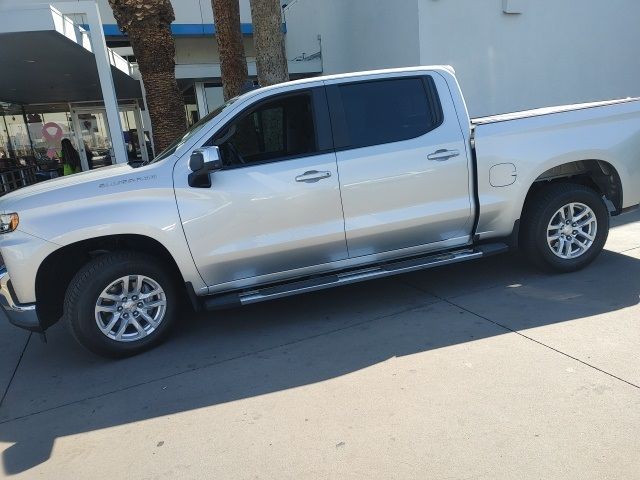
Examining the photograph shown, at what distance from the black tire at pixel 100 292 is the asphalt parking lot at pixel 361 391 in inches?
6.8

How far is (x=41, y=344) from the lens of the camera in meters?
4.82

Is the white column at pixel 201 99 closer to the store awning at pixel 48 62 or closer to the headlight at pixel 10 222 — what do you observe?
the store awning at pixel 48 62

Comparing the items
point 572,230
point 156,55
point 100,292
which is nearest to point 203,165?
point 100,292

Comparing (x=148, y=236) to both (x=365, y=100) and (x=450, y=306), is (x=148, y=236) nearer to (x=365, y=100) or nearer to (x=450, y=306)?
(x=365, y=100)

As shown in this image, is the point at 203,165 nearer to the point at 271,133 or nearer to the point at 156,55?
the point at 271,133

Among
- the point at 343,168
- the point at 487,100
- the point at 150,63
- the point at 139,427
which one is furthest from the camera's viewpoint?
the point at 487,100

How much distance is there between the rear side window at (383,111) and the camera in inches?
179

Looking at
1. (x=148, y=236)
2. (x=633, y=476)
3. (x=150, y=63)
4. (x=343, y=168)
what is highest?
(x=150, y=63)

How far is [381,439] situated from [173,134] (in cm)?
679

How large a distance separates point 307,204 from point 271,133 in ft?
2.49

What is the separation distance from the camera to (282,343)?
427 centimetres

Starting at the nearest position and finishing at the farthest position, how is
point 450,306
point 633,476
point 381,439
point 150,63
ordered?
point 633,476
point 381,439
point 450,306
point 150,63

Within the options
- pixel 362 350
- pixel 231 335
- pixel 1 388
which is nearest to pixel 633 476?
pixel 362 350

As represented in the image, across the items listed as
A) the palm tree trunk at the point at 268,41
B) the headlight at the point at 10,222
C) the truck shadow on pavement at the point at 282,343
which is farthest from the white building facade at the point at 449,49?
the truck shadow on pavement at the point at 282,343
